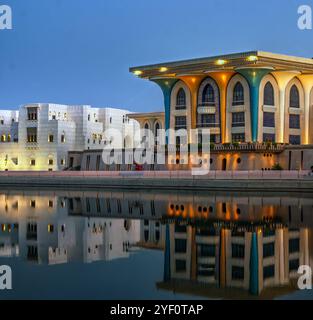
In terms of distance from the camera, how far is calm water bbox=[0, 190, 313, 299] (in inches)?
578

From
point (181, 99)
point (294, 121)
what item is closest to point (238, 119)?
point (294, 121)

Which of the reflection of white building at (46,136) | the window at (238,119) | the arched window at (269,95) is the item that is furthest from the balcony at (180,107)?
the reflection of white building at (46,136)

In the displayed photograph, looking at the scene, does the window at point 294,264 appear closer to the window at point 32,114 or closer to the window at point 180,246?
the window at point 180,246

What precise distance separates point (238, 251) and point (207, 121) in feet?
149

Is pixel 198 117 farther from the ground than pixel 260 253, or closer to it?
farther from the ground

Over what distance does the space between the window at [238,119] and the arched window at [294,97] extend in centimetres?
591

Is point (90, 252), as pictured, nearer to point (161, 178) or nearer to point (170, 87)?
point (161, 178)

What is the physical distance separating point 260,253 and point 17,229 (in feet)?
36.6

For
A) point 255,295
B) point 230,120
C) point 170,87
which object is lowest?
point 255,295

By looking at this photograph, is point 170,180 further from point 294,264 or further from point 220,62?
point 294,264

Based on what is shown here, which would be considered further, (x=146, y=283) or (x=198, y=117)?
(x=198, y=117)

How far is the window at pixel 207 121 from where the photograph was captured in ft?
209

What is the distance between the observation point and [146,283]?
15.1 m

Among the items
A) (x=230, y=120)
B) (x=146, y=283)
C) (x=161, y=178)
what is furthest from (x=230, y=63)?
(x=146, y=283)
